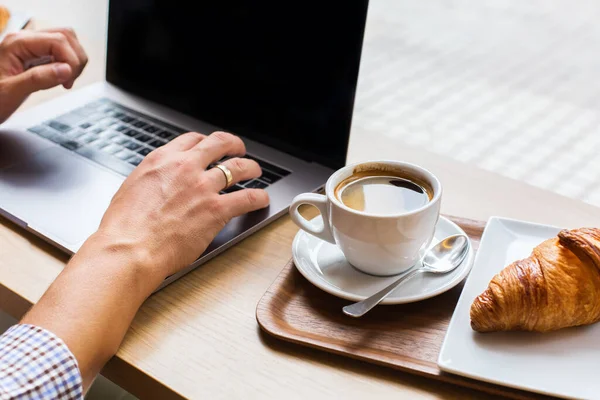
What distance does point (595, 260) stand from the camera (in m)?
0.57

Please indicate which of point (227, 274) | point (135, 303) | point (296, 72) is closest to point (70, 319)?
point (135, 303)

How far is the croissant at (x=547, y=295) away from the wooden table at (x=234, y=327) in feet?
0.24

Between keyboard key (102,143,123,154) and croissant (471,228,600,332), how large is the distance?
543mm

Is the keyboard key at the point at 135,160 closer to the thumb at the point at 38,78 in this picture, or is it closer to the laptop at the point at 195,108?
the laptop at the point at 195,108

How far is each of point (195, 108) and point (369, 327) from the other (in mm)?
510

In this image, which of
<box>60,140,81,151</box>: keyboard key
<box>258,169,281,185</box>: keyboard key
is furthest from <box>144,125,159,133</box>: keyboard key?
<box>258,169,281,185</box>: keyboard key

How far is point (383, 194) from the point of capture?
67 cm

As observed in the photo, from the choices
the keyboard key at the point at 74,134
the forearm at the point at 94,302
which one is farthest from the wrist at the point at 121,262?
the keyboard key at the point at 74,134

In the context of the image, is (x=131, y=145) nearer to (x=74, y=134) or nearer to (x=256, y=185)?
(x=74, y=134)

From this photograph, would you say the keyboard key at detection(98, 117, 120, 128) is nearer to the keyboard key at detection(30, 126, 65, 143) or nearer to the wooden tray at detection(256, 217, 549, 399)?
the keyboard key at detection(30, 126, 65, 143)

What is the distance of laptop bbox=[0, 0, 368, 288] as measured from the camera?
2.51ft

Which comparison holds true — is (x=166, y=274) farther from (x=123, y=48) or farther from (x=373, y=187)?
(x=123, y=48)

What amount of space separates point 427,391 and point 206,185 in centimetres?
33

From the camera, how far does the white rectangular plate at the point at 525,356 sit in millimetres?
522
